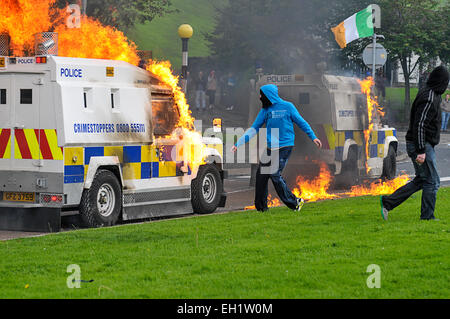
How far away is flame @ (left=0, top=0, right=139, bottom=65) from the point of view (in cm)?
→ 1380

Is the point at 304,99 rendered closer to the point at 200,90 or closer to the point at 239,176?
the point at 239,176

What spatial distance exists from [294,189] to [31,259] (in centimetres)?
942

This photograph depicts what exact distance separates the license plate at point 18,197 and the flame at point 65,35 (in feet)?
8.69

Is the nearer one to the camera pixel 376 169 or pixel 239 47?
pixel 376 169

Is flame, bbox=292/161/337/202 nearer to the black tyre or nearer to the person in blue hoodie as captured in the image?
the black tyre

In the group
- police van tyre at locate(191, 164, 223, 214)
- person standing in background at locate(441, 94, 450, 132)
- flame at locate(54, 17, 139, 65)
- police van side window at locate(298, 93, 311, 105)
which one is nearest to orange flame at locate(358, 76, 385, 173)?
police van side window at locate(298, 93, 311, 105)

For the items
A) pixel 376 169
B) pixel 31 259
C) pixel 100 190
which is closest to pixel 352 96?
pixel 376 169

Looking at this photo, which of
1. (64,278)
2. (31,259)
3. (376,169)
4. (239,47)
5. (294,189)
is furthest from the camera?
(239,47)

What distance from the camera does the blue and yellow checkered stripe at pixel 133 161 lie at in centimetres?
1170

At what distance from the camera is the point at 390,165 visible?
65.3ft

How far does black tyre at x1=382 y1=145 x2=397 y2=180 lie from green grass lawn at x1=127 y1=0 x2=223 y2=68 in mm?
47758
